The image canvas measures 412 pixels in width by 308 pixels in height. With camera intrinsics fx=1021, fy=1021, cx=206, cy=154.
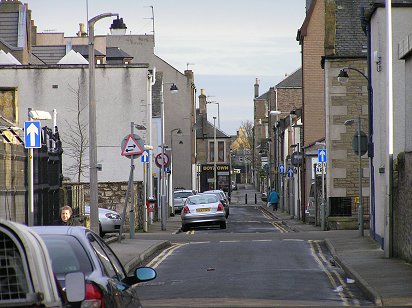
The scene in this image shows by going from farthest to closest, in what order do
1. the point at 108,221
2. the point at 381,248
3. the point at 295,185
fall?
the point at 295,185, the point at 108,221, the point at 381,248

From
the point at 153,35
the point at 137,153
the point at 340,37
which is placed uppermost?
the point at 153,35

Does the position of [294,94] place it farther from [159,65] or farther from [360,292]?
[360,292]

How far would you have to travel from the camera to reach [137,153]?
29703 mm

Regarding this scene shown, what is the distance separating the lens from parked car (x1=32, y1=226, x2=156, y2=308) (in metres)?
7.89

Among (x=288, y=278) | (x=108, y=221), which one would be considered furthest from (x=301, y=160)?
(x=288, y=278)

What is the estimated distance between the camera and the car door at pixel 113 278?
7893 mm

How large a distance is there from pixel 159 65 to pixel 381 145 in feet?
195

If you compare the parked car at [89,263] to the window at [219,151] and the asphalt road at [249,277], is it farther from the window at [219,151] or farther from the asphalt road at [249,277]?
the window at [219,151]

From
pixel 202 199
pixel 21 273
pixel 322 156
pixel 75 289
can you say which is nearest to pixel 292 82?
pixel 202 199

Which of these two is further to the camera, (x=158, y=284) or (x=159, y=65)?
(x=159, y=65)

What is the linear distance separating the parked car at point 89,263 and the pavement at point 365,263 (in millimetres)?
7219

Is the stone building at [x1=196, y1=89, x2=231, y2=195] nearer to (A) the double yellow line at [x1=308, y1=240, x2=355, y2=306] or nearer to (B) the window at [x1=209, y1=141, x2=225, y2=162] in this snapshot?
(B) the window at [x1=209, y1=141, x2=225, y2=162]

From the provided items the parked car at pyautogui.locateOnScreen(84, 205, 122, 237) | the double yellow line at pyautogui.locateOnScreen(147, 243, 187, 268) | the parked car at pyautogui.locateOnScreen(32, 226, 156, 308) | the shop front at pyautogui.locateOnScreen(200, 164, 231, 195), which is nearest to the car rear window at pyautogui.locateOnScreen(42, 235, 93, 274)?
the parked car at pyautogui.locateOnScreen(32, 226, 156, 308)

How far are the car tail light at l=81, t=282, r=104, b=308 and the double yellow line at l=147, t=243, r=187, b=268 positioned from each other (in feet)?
53.7
